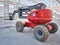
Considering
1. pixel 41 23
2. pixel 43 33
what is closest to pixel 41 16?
pixel 41 23

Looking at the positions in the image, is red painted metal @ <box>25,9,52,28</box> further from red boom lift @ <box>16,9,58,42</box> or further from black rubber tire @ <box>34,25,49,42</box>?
black rubber tire @ <box>34,25,49,42</box>

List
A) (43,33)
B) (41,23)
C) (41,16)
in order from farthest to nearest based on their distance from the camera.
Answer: (41,23) < (41,16) < (43,33)

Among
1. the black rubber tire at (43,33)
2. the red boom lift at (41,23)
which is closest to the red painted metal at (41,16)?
the red boom lift at (41,23)

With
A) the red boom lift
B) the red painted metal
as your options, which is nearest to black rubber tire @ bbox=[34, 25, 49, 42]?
the red boom lift

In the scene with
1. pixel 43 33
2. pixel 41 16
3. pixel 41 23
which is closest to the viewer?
pixel 43 33

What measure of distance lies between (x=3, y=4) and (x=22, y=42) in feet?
17.6

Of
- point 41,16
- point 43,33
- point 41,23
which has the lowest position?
point 43,33

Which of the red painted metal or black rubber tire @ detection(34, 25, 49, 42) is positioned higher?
the red painted metal

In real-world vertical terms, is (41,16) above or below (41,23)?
above

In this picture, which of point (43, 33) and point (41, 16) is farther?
point (41, 16)

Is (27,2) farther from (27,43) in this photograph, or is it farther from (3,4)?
(27,43)

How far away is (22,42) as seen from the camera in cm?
404

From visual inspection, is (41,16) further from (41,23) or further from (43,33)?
(43,33)

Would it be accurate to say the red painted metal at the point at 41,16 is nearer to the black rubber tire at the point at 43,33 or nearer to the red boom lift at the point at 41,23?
the red boom lift at the point at 41,23
